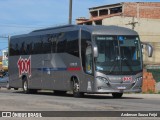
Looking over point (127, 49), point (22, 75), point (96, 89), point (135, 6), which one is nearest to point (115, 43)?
point (127, 49)

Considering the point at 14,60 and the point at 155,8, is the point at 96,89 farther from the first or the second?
the point at 155,8

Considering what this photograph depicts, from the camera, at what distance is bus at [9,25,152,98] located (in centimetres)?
2483

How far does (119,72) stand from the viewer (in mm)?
24969

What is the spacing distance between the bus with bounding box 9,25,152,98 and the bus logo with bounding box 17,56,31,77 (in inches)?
76.4

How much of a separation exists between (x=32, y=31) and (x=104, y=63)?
30.4ft

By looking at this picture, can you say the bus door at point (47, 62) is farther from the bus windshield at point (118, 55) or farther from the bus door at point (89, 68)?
the bus windshield at point (118, 55)

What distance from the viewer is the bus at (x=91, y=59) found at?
24.8 metres

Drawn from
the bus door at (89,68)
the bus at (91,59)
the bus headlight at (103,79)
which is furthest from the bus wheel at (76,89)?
the bus headlight at (103,79)

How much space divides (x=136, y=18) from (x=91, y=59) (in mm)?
63253

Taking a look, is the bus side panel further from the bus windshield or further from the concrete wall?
the concrete wall

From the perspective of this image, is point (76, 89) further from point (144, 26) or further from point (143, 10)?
point (143, 10)

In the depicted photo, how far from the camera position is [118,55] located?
82.2 ft

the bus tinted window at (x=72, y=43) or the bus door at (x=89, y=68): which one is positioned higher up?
the bus tinted window at (x=72, y=43)

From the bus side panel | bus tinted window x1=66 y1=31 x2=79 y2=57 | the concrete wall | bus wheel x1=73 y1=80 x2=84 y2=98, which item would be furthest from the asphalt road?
the concrete wall
